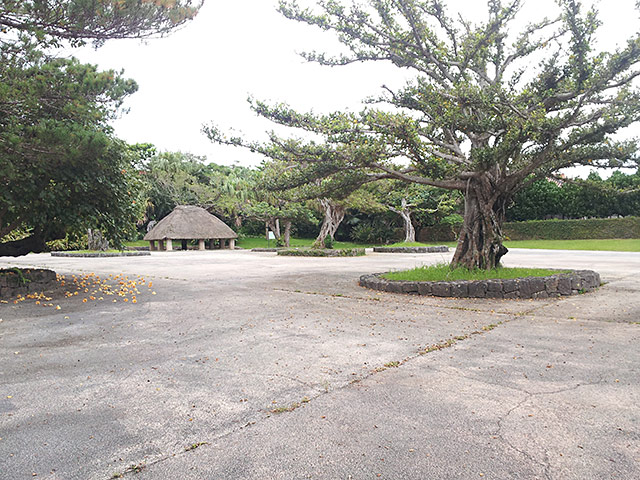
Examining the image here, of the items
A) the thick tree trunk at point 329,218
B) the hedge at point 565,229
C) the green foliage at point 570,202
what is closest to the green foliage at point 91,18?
the thick tree trunk at point 329,218

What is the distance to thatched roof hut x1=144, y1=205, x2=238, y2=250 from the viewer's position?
29.3m

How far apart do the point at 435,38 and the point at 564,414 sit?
24.7ft

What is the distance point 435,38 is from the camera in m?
8.35

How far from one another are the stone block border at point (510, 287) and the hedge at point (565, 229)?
20216 mm

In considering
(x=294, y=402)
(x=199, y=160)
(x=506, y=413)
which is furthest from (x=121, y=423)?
(x=199, y=160)

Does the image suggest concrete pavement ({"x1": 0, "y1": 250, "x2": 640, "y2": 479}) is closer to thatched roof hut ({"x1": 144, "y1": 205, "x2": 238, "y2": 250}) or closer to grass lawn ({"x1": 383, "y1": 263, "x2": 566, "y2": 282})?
grass lawn ({"x1": 383, "y1": 263, "x2": 566, "y2": 282})

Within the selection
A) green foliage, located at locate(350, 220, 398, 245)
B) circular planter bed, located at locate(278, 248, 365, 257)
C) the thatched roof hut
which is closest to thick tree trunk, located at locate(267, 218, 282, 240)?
the thatched roof hut

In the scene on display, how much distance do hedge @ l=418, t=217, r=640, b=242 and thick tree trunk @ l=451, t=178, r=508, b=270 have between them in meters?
19.4

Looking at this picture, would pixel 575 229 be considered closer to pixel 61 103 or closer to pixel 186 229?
pixel 186 229

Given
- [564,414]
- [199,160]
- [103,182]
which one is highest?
[199,160]

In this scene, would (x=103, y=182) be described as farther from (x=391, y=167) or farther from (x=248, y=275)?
(x=391, y=167)

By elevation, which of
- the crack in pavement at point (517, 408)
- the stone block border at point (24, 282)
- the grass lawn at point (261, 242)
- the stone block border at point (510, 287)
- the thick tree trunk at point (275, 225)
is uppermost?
the thick tree trunk at point (275, 225)

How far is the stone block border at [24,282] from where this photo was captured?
7871 millimetres

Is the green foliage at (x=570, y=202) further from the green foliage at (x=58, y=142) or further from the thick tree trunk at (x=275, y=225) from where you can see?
the green foliage at (x=58, y=142)
